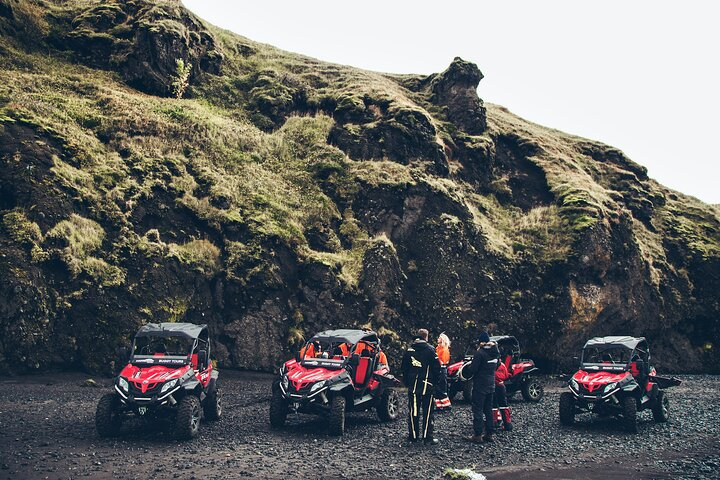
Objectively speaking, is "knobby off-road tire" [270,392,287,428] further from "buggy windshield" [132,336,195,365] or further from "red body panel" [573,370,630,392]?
"red body panel" [573,370,630,392]

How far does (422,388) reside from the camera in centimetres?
1087

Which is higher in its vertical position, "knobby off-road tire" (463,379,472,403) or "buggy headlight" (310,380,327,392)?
"buggy headlight" (310,380,327,392)

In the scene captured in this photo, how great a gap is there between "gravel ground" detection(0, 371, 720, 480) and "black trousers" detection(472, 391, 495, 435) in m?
0.38

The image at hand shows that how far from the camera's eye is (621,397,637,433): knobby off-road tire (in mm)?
12211

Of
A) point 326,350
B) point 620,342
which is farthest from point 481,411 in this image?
point 620,342

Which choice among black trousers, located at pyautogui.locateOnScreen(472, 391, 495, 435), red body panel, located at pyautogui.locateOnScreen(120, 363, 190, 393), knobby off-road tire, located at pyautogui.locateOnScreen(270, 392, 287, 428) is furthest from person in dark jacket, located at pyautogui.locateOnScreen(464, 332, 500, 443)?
red body panel, located at pyautogui.locateOnScreen(120, 363, 190, 393)

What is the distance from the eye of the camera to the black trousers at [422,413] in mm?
10758

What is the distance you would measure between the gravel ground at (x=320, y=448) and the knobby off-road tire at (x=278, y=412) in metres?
0.27

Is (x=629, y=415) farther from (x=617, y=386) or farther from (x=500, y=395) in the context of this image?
(x=500, y=395)

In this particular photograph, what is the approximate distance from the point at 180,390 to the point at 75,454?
2.17 m

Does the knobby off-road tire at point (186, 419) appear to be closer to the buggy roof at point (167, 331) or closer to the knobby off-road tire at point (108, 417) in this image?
the knobby off-road tire at point (108, 417)

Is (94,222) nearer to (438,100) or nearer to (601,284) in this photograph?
(601,284)

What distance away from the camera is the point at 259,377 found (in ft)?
60.3

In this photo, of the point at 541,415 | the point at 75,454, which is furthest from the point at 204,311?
the point at 541,415
